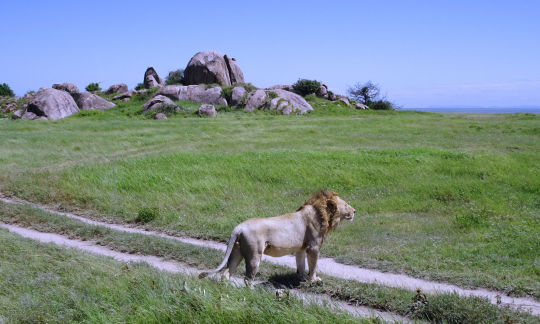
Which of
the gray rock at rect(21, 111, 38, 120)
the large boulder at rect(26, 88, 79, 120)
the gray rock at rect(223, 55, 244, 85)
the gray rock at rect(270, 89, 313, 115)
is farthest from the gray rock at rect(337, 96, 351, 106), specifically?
the gray rock at rect(21, 111, 38, 120)

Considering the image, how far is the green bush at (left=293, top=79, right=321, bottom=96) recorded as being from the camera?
57.2 m

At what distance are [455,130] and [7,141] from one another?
30.3m

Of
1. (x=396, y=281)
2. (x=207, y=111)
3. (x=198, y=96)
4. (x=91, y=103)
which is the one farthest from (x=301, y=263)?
(x=91, y=103)

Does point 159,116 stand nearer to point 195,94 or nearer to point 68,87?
point 195,94

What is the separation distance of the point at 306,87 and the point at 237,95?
9659 mm

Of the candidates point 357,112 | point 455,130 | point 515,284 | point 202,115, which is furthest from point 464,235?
point 357,112

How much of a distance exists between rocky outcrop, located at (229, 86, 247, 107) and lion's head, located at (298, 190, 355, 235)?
41.7 m

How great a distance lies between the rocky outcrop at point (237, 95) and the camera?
168 ft

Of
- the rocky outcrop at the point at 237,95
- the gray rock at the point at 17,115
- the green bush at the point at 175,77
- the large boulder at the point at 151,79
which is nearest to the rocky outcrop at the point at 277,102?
the rocky outcrop at the point at 237,95

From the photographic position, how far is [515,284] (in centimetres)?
967

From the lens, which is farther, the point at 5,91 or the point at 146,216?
the point at 5,91

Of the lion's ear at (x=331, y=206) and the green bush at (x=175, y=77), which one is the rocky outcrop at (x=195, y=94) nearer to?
the green bush at (x=175, y=77)

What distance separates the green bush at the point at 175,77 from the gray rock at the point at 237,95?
10616mm

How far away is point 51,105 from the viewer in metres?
47.0
